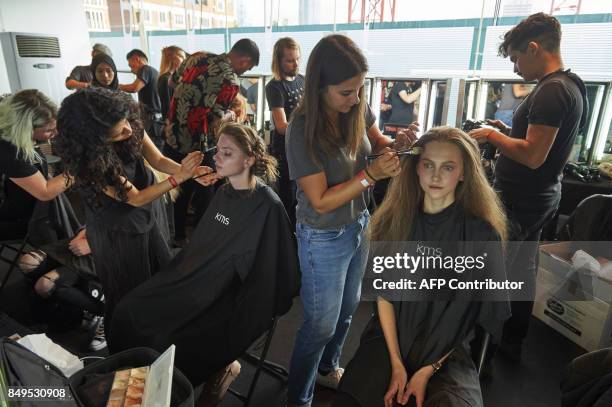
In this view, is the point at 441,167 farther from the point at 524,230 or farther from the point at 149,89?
the point at 149,89

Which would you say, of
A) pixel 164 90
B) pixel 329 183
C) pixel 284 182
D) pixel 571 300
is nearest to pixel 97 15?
pixel 164 90

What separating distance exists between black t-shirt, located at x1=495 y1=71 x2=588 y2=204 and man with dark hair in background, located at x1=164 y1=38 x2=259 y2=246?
1.58 meters

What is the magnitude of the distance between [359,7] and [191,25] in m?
2.30

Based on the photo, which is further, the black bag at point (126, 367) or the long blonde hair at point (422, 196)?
the long blonde hair at point (422, 196)

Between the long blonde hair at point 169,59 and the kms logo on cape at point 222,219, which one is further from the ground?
the long blonde hair at point 169,59

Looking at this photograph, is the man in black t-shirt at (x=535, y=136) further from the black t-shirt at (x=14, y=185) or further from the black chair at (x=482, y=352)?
the black t-shirt at (x=14, y=185)

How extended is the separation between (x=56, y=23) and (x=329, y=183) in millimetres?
5483

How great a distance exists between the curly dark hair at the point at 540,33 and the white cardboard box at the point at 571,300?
3.61 feet

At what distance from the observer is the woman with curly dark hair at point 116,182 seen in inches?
61.6

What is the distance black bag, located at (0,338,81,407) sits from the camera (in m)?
0.95

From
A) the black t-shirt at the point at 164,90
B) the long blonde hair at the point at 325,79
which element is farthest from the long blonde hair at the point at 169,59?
the long blonde hair at the point at 325,79

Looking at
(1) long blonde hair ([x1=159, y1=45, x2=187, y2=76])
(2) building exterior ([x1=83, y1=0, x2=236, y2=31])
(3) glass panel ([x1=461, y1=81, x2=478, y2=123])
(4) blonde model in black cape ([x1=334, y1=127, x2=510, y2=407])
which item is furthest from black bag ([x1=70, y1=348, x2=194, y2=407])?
(2) building exterior ([x1=83, y1=0, x2=236, y2=31])

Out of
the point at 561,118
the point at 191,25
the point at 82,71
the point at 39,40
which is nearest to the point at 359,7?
the point at 191,25

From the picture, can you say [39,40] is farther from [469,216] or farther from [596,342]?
[596,342]
